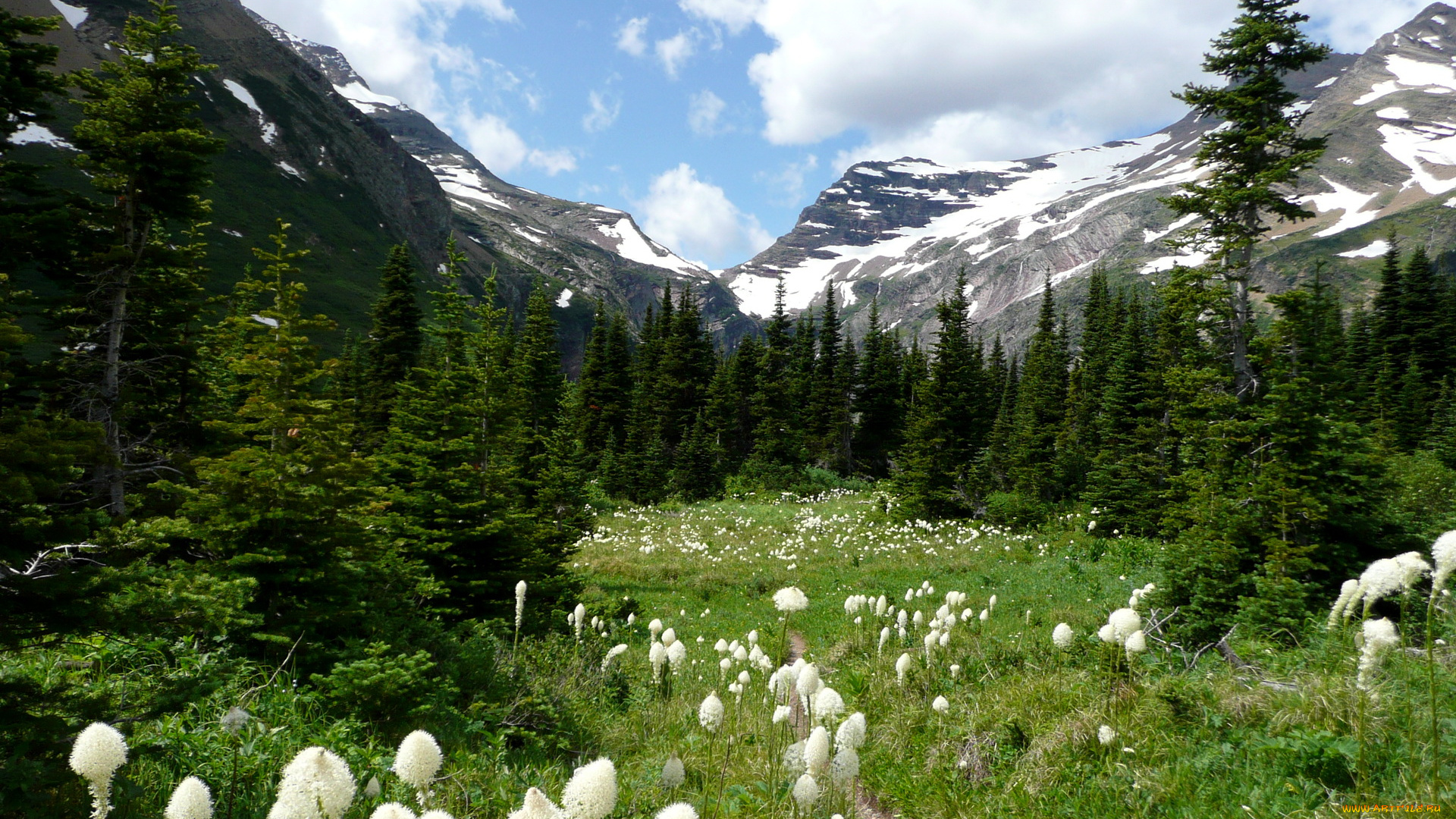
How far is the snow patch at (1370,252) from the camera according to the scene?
477 ft

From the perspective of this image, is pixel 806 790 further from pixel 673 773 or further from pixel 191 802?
pixel 191 802

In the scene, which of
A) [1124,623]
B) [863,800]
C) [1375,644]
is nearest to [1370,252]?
[1124,623]

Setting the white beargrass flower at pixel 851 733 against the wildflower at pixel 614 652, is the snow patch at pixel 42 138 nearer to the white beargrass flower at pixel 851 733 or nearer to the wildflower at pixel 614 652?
the wildflower at pixel 614 652

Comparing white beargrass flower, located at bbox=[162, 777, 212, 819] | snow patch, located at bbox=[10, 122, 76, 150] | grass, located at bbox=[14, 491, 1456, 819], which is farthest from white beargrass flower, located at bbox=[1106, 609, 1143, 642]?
snow patch, located at bbox=[10, 122, 76, 150]

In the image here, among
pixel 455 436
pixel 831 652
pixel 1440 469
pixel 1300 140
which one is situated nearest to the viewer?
pixel 455 436

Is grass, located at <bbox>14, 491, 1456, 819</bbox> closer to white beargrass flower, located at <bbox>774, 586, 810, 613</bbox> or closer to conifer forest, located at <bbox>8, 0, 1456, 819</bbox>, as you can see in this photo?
conifer forest, located at <bbox>8, 0, 1456, 819</bbox>

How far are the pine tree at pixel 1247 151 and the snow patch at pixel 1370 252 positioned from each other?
631 feet

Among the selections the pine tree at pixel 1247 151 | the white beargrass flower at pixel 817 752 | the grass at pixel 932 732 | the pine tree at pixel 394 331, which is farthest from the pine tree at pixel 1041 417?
the pine tree at pixel 394 331

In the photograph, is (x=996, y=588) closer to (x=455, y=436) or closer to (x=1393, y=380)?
(x=455, y=436)

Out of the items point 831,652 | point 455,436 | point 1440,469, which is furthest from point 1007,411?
point 455,436

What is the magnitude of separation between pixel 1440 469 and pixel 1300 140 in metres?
17.5

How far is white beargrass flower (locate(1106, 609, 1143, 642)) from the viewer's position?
455 centimetres

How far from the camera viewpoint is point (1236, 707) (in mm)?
4355

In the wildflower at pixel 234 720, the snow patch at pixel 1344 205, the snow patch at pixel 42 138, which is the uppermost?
the snow patch at pixel 1344 205
